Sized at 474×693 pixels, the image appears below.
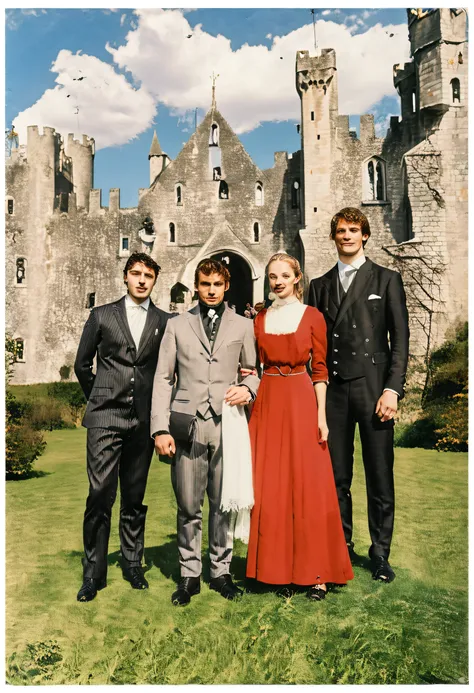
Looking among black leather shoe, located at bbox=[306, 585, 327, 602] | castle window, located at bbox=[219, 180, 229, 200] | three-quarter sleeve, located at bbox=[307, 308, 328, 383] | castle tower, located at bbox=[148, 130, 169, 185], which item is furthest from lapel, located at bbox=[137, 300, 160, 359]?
castle tower, located at bbox=[148, 130, 169, 185]

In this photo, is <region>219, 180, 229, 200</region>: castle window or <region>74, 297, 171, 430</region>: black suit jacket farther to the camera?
<region>219, 180, 229, 200</region>: castle window

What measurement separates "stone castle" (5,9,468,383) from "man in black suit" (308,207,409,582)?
1315 cm

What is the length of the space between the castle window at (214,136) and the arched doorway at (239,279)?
17.4 ft

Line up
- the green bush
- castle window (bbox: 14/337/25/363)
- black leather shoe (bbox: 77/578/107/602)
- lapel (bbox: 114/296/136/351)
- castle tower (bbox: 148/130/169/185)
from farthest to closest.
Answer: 1. castle tower (bbox: 148/130/169/185)
2. castle window (bbox: 14/337/25/363)
3. the green bush
4. lapel (bbox: 114/296/136/351)
5. black leather shoe (bbox: 77/578/107/602)

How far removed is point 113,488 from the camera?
167 inches

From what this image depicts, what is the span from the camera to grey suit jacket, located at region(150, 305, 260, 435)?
4039mm

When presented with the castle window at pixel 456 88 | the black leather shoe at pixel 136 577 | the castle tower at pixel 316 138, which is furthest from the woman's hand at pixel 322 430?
the castle tower at pixel 316 138

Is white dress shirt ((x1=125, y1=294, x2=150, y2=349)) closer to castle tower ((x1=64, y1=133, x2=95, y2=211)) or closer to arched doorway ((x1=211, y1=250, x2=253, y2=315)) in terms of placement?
arched doorway ((x1=211, y1=250, x2=253, y2=315))

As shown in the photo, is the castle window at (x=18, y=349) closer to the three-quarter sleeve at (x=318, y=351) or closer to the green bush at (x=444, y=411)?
the three-quarter sleeve at (x=318, y=351)

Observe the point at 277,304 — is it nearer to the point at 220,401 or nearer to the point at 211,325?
the point at 211,325

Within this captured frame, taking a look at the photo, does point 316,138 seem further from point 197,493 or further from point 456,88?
point 197,493

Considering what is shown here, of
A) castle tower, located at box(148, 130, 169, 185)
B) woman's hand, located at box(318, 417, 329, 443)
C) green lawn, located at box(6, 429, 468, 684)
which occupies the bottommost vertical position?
green lawn, located at box(6, 429, 468, 684)

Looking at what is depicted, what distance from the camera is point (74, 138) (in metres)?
30.5

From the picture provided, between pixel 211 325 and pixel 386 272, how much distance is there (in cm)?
153
